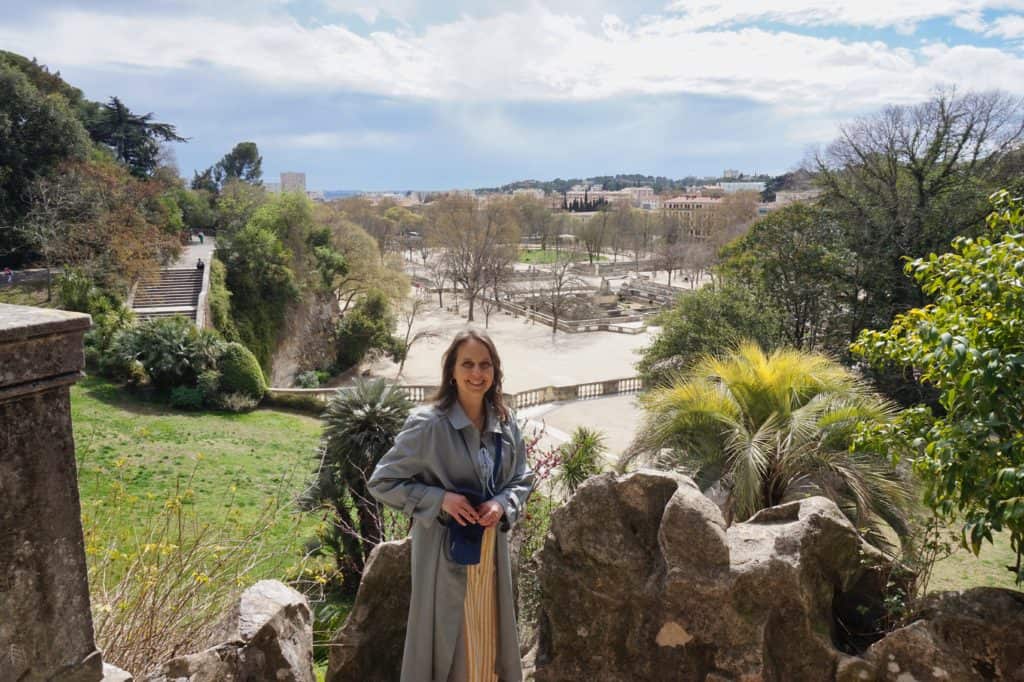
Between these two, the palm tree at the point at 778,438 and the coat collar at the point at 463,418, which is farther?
the palm tree at the point at 778,438

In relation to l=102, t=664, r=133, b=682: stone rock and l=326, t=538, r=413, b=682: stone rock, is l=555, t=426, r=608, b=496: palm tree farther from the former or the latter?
l=102, t=664, r=133, b=682: stone rock

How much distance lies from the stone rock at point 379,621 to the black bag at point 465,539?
78 cm

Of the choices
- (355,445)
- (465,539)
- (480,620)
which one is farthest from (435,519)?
(355,445)

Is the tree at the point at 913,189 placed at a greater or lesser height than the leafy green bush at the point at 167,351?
greater

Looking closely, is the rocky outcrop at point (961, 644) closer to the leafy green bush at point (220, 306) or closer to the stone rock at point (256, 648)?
the stone rock at point (256, 648)

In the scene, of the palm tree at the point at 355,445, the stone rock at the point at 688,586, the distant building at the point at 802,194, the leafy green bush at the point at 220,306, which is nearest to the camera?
the stone rock at the point at 688,586

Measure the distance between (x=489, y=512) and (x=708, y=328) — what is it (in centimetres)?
1690

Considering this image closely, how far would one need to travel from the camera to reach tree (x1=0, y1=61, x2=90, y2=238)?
2689 cm

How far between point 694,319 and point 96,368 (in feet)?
54.4

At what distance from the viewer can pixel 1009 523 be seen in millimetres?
3014

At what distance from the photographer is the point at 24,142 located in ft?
90.8

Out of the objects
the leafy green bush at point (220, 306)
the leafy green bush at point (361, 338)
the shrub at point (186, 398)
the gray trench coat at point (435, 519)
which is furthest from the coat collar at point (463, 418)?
the leafy green bush at point (361, 338)

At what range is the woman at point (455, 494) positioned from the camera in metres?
2.92

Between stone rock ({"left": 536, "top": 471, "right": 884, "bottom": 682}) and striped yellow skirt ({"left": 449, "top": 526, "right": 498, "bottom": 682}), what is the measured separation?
1.84ft
